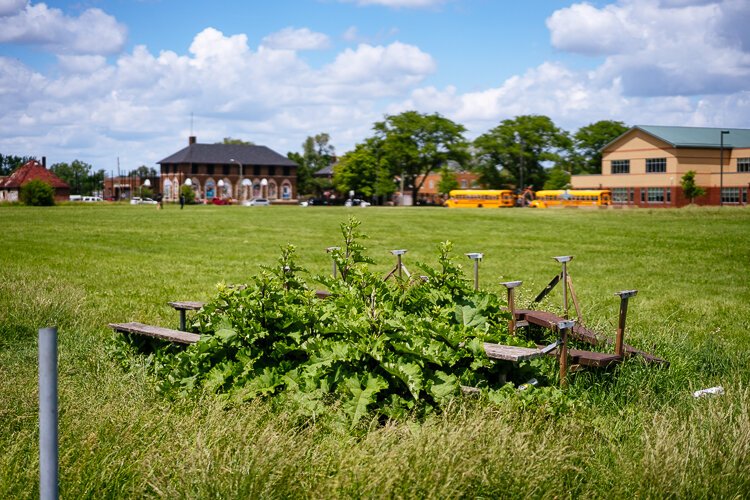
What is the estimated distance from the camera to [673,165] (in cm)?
9094

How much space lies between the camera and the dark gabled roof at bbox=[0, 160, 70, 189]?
69812 millimetres

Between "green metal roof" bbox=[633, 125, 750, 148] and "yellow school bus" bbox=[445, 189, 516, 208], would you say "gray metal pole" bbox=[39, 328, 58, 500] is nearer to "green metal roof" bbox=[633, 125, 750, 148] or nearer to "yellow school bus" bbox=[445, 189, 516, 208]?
"green metal roof" bbox=[633, 125, 750, 148]

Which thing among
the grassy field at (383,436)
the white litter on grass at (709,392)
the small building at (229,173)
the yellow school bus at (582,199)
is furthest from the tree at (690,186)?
the white litter on grass at (709,392)

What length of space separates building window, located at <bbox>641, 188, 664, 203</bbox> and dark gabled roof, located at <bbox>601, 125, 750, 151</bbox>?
5.45m

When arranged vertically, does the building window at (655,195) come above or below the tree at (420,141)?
below

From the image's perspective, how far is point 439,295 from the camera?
696cm

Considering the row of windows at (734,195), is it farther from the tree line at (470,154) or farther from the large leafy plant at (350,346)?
the large leafy plant at (350,346)

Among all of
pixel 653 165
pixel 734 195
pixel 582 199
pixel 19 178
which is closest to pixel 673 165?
pixel 653 165

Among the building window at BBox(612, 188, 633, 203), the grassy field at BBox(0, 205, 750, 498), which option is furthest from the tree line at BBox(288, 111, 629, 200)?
the grassy field at BBox(0, 205, 750, 498)

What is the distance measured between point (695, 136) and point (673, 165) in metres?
6.49

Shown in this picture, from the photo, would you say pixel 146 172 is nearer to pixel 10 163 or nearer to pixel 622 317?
pixel 10 163

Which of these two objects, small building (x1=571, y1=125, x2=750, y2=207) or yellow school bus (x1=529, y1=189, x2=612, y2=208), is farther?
yellow school bus (x1=529, y1=189, x2=612, y2=208)

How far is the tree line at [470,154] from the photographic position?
120 m

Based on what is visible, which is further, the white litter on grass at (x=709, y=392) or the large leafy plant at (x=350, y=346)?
the white litter on grass at (x=709, y=392)
